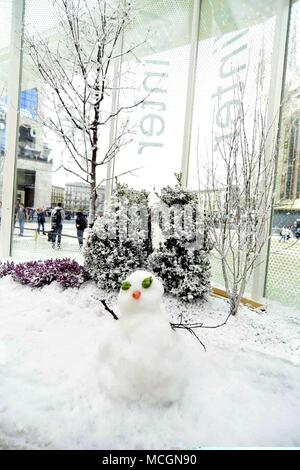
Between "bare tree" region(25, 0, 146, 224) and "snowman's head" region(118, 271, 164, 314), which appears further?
"bare tree" region(25, 0, 146, 224)

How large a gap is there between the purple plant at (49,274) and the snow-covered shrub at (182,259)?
3.24 feet

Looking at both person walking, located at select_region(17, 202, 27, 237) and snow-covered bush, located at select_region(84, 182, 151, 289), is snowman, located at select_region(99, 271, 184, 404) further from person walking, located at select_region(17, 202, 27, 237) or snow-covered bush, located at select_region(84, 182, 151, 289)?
person walking, located at select_region(17, 202, 27, 237)

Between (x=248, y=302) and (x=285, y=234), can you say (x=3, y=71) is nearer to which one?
(x=285, y=234)

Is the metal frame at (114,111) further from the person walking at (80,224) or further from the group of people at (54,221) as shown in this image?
the group of people at (54,221)

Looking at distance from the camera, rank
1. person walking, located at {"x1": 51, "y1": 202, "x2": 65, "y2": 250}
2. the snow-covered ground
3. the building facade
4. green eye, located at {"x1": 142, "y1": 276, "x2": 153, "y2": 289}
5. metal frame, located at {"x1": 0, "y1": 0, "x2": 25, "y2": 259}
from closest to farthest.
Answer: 1. the snow-covered ground
2. green eye, located at {"x1": 142, "y1": 276, "x2": 153, "y2": 289}
3. metal frame, located at {"x1": 0, "y1": 0, "x2": 25, "y2": 259}
4. the building facade
5. person walking, located at {"x1": 51, "y1": 202, "x2": 65, "y2": 250}

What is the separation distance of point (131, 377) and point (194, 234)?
2112 millimetres

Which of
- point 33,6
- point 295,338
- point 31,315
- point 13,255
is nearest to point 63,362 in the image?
point 31,315

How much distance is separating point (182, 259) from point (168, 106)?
11.4ft

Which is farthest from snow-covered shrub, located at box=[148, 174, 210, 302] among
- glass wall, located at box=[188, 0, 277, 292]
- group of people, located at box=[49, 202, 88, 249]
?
group of people, located at box=[49, 202, 88, 249]

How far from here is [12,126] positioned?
5.93m

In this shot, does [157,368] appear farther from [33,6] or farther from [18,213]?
[33,6]

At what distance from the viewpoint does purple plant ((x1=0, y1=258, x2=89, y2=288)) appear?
384cm

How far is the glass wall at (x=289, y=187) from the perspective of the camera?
411 cm

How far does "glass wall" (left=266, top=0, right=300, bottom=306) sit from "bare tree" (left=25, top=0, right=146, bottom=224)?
7.87 ft
